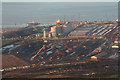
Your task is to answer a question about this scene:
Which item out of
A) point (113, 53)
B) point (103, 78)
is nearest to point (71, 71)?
point (103, 78)

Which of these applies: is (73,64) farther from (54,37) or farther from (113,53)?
(54,37)

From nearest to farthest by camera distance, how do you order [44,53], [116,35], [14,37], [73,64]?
[73,64] → [44,53] → [116,35] → [14,37]

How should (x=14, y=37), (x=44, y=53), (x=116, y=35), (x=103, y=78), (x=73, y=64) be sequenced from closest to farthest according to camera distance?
(x=103, y=78)
(x=73, y=64)
(x=44, y=53)
(x=116, y=35)
(x=14, y=37)

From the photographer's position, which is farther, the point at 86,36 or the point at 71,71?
the point at 86,36

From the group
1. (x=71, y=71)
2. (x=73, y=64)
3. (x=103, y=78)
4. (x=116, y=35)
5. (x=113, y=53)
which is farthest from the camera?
(x=116, y=35)

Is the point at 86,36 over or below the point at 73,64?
over

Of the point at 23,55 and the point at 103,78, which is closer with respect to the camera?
the point at 103,78

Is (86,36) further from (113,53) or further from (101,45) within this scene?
(113,53)

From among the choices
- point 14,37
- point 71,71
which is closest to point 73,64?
point 71,71

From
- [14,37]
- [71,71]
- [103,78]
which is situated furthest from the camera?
[14,37]
